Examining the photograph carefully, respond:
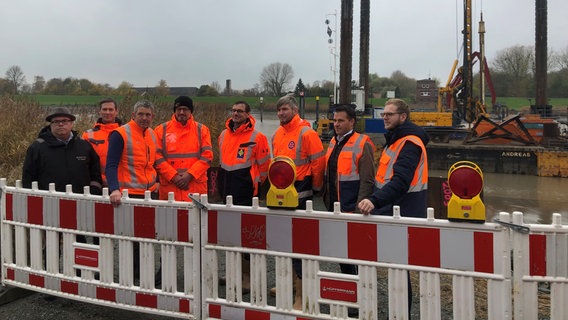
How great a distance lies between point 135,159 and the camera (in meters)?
4.25

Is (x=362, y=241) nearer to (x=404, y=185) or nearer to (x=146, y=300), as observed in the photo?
(x=404, y=185)

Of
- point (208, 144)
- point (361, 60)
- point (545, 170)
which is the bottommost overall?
point (545, 170)

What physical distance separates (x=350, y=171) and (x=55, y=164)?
267 cm

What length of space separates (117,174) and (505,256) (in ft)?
10.3

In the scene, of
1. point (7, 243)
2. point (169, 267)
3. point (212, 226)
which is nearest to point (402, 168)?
point (212, 226)

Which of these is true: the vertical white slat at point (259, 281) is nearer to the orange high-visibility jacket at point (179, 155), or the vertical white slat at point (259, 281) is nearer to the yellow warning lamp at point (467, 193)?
the yellow warning lamp at point (467, 193)

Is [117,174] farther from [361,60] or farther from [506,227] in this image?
[361,60]

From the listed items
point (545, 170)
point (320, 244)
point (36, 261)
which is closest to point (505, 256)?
point (320, 244)

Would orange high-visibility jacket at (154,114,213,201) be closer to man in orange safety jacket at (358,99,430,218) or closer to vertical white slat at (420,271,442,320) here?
man in orange safety jacket at (358,99,430,218)

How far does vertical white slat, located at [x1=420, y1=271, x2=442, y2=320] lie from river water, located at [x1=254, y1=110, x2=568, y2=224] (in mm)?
8294

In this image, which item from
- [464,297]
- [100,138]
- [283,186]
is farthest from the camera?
[100,138]

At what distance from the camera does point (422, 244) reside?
2684 millimetres

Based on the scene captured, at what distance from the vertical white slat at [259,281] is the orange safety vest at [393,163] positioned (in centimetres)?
103

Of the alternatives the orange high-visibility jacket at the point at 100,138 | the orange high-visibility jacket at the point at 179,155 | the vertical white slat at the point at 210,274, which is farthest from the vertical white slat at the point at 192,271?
the orange high-visibility jacket at the point at 100,138
